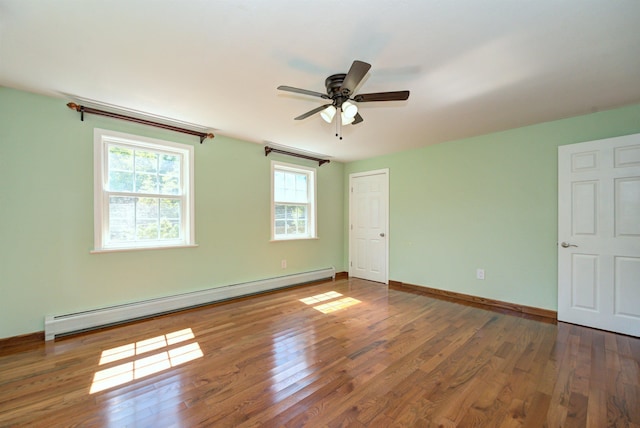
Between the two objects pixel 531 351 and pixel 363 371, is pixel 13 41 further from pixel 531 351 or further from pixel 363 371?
pixel 531 351

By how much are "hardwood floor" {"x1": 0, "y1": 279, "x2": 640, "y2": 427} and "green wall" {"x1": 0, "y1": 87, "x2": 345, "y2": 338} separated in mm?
419

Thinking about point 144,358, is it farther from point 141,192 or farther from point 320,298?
point 320,298

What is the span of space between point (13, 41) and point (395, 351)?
3.71 m

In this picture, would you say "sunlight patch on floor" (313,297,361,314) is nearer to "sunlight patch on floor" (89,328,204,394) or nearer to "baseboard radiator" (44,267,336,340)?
"baseboard radiator" (44,267,336,340)

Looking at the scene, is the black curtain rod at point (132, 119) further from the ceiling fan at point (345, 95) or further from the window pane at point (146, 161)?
the ceiling fan at point (345, 95)

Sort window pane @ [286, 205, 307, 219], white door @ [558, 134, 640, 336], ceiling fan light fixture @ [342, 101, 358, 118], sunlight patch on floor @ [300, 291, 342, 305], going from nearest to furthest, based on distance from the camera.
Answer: ceiling fan light fixture @ [342, 101, 358, 118] → white door @ [558, 134, 640, 336] → sunlight patch on floor @ [300, 291, 342, 305] → window pane @ [286, 205, 307, 219]

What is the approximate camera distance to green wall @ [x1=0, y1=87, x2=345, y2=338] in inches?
98.1

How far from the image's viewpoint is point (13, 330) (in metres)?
2.49

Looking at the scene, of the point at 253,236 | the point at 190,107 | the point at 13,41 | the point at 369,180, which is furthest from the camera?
the point at 369,180

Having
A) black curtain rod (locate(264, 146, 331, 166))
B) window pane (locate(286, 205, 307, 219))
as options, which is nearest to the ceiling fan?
black curtain rod (locate(264, 146, 331, 166))

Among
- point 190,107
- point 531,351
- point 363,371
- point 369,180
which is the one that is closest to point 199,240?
point 190,107

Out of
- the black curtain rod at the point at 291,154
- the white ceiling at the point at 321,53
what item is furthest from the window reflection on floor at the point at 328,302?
the white ceiling at the point at 321,53

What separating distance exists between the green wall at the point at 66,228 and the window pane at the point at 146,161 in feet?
0.76

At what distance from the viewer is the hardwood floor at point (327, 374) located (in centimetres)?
165
